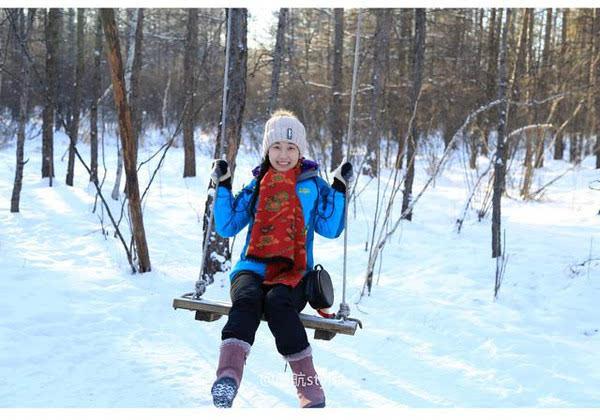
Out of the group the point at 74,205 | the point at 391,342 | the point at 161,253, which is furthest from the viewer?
the point at 74,205

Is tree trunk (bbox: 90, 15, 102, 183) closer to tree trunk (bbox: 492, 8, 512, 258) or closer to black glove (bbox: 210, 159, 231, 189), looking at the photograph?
tree trunk (bbox: 492, 8, 512, 258)

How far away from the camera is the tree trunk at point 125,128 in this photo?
4.57 metres

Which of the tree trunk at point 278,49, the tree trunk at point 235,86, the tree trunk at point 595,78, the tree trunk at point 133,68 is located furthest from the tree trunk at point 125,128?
the tree trunk at point 595,78

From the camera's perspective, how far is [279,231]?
9.29ft

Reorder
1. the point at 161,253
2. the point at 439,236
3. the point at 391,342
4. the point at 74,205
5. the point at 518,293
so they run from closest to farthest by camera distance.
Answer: the point at 391,342 → the point at 518,293 → the point at 161,253 → the point at 439,236 → the point at 74,205

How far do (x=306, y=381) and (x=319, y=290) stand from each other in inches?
17.2

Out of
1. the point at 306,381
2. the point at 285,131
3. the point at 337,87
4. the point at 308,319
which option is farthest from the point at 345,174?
the point at 337,87

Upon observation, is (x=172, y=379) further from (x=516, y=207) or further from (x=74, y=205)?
(x=516, y=207)

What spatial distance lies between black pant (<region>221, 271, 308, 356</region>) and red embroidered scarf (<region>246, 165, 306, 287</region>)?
0.29ft

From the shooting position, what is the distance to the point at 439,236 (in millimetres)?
7246

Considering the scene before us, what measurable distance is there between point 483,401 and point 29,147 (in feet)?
52.3

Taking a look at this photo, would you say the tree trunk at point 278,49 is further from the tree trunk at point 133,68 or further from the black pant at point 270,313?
the black pant at point 270,313

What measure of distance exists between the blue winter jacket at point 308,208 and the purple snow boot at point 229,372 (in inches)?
22.5

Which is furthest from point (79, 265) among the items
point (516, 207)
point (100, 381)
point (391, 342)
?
point (516, 207)
